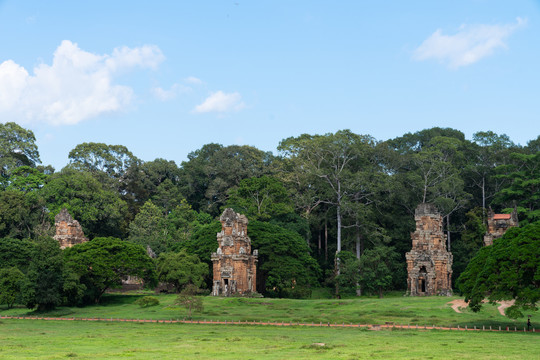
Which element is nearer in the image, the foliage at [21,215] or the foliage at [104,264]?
the foliage at [104,264]

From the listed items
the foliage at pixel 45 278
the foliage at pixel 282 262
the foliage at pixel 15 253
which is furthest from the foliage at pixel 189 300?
the foliage at pixel 15 253

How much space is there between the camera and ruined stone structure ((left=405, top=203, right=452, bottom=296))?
232 ft

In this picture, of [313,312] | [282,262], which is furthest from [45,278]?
[282,262]

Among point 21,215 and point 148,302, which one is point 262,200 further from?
point 21,215

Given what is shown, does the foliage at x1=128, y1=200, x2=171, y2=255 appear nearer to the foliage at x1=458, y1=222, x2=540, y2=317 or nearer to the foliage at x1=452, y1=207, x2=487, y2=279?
the foliage at x1=452, y1=207, x2=487, y2=279

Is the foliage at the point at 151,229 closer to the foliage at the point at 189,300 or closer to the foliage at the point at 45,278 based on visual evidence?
the foliage at the point at 45,278

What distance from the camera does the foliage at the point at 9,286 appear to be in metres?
60.8

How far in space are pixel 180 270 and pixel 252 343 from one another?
113 feet

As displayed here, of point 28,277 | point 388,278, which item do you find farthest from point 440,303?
point 28,277

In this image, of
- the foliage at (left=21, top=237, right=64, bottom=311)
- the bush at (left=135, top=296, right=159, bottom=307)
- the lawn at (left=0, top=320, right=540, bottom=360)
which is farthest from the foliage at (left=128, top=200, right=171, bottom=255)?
the lawn at (left=0, top=320, right=540, bottom=360)

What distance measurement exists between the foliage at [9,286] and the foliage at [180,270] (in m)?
14.2

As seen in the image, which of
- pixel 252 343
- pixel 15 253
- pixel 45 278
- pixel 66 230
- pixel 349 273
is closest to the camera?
pixel 252 343

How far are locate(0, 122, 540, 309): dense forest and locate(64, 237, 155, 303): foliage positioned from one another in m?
0.13

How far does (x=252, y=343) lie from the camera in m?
34.9
